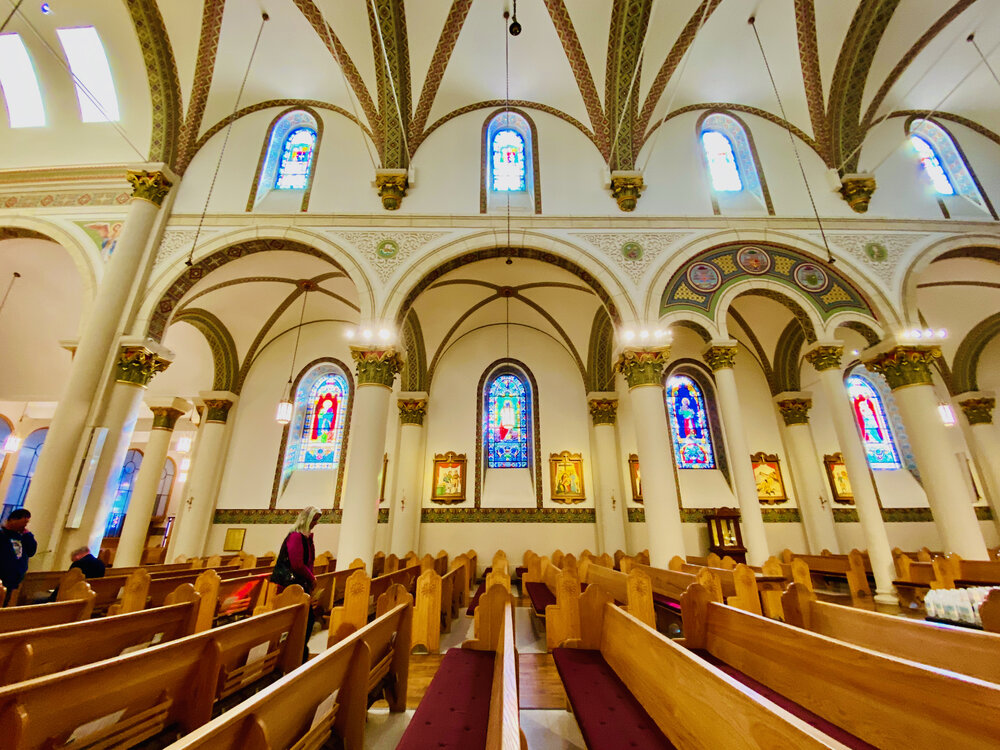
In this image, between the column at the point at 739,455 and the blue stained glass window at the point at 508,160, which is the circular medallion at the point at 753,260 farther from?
the blue stained glass window at the point at 508,160

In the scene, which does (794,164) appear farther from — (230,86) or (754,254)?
(230,86)

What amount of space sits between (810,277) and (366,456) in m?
9.28

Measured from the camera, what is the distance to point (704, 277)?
8859 millimetres

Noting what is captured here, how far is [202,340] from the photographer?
12.2 metres

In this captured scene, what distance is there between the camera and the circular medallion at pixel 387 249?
8.66 meters

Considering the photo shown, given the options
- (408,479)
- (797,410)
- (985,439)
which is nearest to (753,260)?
(797,410)

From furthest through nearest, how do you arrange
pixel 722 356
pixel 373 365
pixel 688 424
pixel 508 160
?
1. pixel 688 424
2. pixel 508 160
3. pixel 722 356
4. pixel 373 365

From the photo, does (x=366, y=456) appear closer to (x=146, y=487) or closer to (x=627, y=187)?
(x=146, y=487)

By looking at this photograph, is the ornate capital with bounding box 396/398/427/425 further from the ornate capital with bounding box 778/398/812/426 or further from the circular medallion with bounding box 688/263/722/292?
the ornate capital with bounding box 778/398/812/426

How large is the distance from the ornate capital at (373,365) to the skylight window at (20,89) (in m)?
8.70

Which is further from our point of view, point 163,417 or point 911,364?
A: point 163,417

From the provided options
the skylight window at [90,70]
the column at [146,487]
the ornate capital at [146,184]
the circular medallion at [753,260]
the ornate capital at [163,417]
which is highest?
the skylight window at [90,70]

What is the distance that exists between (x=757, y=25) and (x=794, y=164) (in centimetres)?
288

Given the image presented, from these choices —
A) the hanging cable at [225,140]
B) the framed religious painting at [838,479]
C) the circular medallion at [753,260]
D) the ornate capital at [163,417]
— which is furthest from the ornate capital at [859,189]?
the ornate capital at [163,417]
